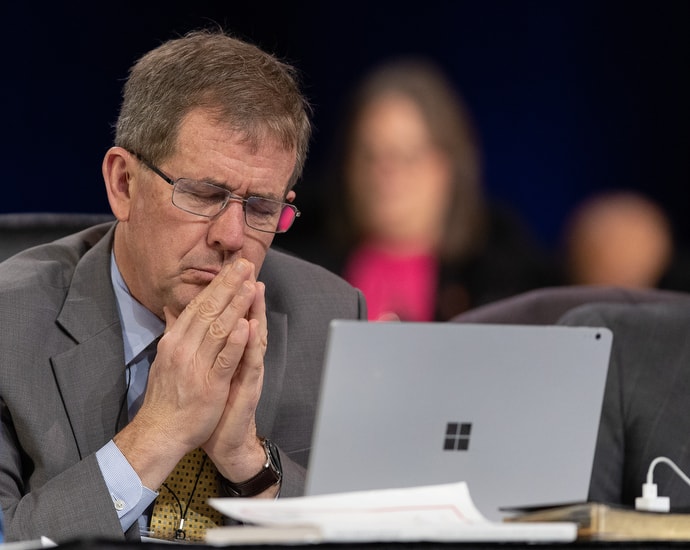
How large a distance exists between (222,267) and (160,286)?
0.35 ft

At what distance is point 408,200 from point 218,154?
152 centimetres

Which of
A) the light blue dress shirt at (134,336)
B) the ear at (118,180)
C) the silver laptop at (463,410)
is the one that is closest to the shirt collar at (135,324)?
the light blue dress shirt at (134,336)

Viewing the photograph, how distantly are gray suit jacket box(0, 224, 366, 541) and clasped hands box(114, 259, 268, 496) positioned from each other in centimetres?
8

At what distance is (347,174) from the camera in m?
3.14

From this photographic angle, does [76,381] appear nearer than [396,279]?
Yes

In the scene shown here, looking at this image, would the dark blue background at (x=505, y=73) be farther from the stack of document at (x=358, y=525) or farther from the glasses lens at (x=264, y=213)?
the stack of document at (x=358, y=525)

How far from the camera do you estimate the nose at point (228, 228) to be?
1.67 m

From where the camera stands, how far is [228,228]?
1664 mm

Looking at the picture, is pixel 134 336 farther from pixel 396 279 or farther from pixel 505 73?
pixel 505 73

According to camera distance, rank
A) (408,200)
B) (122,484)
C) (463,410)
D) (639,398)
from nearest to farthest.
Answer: (463,410), (122,484), (639,398), (408,200)

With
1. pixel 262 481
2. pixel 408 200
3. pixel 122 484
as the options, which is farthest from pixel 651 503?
pixel 408 200

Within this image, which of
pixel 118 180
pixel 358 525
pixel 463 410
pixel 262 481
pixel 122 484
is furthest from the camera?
pixel 118 180

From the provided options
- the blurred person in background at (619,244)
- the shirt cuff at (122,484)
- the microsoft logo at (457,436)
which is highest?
the microsoft logo at (457,436)

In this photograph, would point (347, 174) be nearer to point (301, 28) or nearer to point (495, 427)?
point (301, 28)
